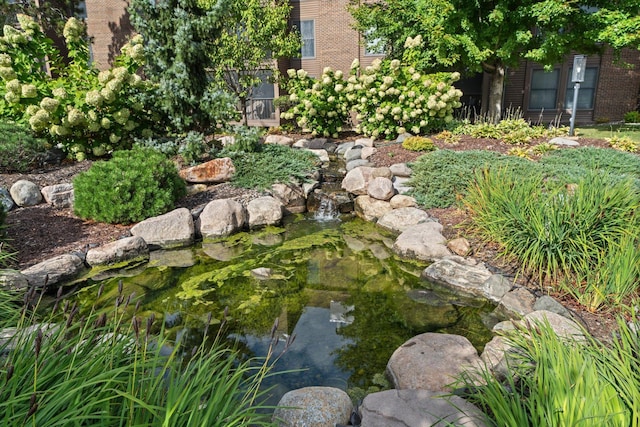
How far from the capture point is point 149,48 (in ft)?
29.2

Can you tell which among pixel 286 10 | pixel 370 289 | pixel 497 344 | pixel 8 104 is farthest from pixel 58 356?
pixel 286 10

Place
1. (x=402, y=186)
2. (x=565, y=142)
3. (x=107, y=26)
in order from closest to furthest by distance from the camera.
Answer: (x=402, y=186) → (x=565, y=142) → (x=107, y=26)

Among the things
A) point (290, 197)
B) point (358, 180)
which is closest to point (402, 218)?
point (358, 180)

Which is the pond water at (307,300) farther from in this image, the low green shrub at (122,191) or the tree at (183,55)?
the tree at (183,55)

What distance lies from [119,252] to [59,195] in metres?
2.16

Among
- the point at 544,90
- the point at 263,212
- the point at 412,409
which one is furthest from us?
→ the point at 544,90

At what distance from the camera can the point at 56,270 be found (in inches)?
213

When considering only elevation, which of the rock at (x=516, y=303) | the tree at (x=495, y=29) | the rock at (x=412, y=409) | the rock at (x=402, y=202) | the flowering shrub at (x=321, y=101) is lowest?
the rock at (x=516, y=303)

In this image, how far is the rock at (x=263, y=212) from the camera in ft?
25.0

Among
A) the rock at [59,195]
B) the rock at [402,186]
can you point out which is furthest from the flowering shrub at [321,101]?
the rock at [59,195]

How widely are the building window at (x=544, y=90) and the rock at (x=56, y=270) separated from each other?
1753 cm

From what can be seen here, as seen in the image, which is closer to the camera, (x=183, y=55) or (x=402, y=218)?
(x=402, y=218)

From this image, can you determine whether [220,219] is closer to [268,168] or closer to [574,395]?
[268,168]

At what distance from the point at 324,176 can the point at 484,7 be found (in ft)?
23.6
